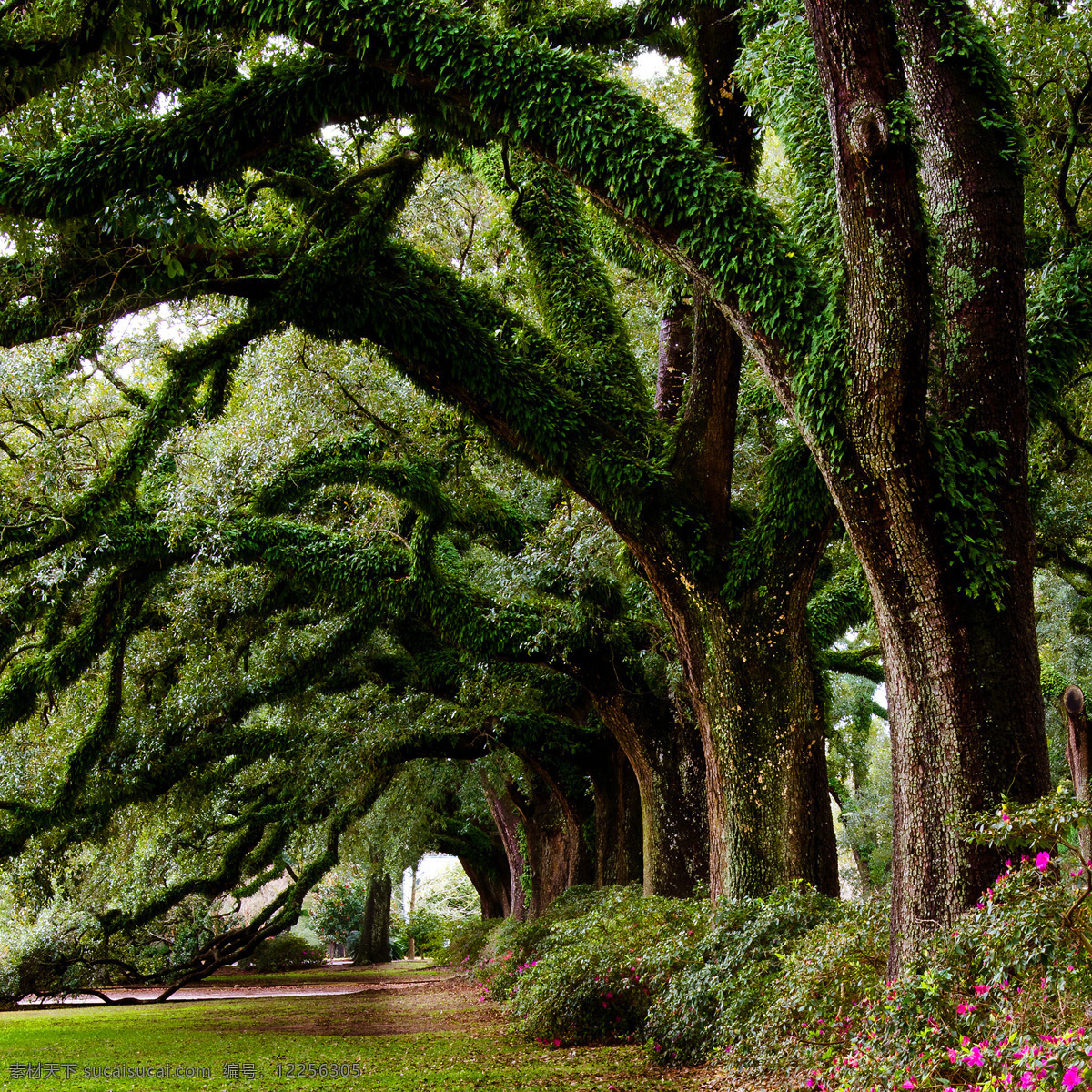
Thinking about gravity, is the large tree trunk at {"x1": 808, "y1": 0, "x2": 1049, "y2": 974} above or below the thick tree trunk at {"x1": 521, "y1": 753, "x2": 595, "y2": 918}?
above

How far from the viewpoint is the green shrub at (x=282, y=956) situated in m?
31.0

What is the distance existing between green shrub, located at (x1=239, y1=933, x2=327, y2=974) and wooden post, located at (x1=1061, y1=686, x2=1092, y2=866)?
101 ft

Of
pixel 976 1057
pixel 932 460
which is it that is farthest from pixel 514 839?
pixel 976 1057

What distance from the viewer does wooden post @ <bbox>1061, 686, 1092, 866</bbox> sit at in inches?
151

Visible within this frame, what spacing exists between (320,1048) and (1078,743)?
8.61 meters

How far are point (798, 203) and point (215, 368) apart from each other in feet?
16.8

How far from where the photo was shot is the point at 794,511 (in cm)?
774

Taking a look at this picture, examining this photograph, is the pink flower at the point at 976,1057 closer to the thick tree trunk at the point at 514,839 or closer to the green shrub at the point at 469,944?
the green shrub at the point at 469,944

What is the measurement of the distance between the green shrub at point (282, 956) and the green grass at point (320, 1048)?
46.4ft

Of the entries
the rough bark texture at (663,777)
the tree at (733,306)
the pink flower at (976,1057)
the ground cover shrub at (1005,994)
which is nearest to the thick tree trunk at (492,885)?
the rough bark texture at (663,777)

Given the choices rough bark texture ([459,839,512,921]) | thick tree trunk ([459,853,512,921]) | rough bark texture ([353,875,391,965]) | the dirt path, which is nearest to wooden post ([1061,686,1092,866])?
the dirt path

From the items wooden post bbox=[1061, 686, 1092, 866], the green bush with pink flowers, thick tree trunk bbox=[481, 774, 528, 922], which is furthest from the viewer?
thick tree trunk bbox=[481, 774, 528, 922]

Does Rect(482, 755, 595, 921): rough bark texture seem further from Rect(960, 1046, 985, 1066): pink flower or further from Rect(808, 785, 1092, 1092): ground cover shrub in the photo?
Rect(960, 1046, 985, 1066): pink flower

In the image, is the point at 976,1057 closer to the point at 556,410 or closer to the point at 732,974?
the point at 732,974
